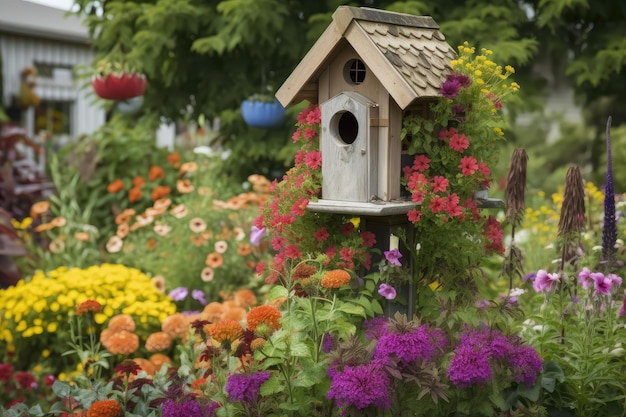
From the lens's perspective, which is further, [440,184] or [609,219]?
[609,219]

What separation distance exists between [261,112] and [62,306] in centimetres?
243

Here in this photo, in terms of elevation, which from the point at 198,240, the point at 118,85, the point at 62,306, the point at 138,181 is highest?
the point at 118,85

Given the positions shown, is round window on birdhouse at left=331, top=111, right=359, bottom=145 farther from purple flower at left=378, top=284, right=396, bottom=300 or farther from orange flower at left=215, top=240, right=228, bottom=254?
orange flower at left=215, top=240, right=228, bottom=254

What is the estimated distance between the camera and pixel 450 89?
326 cm

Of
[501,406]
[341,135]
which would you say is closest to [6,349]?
[341,135]

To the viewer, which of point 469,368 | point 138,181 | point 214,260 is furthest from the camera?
point 138,181

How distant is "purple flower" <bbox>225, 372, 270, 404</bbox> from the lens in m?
2.74

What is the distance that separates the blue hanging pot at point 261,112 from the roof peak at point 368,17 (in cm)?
291

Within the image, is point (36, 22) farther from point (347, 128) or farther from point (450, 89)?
point (450, 89)

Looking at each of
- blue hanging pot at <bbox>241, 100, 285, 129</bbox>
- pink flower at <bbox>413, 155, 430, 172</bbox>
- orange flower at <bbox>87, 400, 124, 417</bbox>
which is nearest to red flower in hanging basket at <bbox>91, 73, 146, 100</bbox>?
blue hanging pot at <bbox>241, 100, 285, 129</bbox>

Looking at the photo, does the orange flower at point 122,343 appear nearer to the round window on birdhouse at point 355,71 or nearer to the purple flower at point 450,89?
the round window on birdhouse at point 355,71

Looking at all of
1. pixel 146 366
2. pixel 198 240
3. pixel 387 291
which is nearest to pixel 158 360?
pixel 146 366

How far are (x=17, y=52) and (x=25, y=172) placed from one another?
4.47 meters

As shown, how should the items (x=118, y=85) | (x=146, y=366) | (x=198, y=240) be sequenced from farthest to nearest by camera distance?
1. (x=118, y=85)
2. (x=198, y=240)
3. (x=146, y=366)
